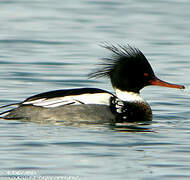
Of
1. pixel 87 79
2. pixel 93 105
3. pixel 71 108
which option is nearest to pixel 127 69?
pixel 93 105

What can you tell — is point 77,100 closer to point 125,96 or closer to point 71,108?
point 71,108

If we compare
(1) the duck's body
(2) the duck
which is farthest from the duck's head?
(1) the duck's body

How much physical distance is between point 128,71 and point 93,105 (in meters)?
0.99

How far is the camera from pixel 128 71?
11.9m

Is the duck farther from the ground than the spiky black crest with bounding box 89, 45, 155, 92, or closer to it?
closer to it

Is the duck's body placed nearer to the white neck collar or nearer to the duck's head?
the white neck collar

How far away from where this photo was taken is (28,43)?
18.7m

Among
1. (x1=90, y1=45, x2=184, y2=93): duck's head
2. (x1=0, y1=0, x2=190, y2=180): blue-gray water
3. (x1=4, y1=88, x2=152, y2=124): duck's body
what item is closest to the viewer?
(x1=0, y1=0, x2=190, y2=180): blue-gray water

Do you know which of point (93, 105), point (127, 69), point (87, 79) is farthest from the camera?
point (87, 79)

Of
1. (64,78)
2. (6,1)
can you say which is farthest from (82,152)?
(6,1)

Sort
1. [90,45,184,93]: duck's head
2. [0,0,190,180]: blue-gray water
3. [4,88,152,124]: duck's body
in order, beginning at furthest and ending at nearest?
1. [90,45,184,93]: duck's head
2. [4,88,152,124]: duck's body
3. [0,0,190,180]: blue-gray water

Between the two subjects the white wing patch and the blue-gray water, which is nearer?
the blue-gray water

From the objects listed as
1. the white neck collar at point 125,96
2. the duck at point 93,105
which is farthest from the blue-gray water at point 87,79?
the white neck collar at point 125,96

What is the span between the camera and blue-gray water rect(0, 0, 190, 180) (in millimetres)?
8633
